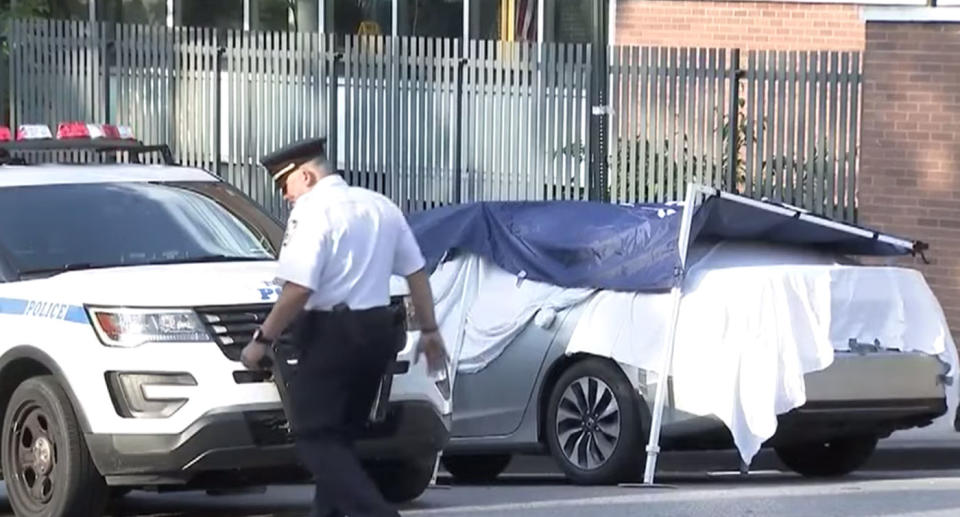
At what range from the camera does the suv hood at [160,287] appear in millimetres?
8477

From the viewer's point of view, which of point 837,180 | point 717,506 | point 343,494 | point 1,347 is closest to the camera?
point 343,494

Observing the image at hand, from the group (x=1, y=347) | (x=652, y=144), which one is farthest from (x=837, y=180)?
(x=1, y=347)

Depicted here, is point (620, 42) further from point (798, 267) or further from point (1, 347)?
point (1, 347)

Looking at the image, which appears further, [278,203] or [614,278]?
[278,203]

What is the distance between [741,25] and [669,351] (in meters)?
10.6

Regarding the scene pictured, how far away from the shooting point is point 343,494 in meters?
7.43

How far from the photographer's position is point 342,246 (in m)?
7.43

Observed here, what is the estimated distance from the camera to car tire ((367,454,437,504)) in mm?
9375

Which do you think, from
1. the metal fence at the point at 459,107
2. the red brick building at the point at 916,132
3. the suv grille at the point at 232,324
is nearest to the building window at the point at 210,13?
the metal fence at the point at 459,107

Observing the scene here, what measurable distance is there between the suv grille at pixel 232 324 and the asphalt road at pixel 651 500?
146cm

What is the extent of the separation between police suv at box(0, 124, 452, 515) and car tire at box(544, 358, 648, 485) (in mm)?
1757

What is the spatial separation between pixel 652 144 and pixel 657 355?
240 inches

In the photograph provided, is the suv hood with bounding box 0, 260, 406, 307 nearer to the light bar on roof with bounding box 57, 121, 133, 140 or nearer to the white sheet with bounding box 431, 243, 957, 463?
the light bar on roof with bounding box 57, 121, 133, 140

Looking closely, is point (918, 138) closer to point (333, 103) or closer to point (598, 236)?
point (598, 236)
